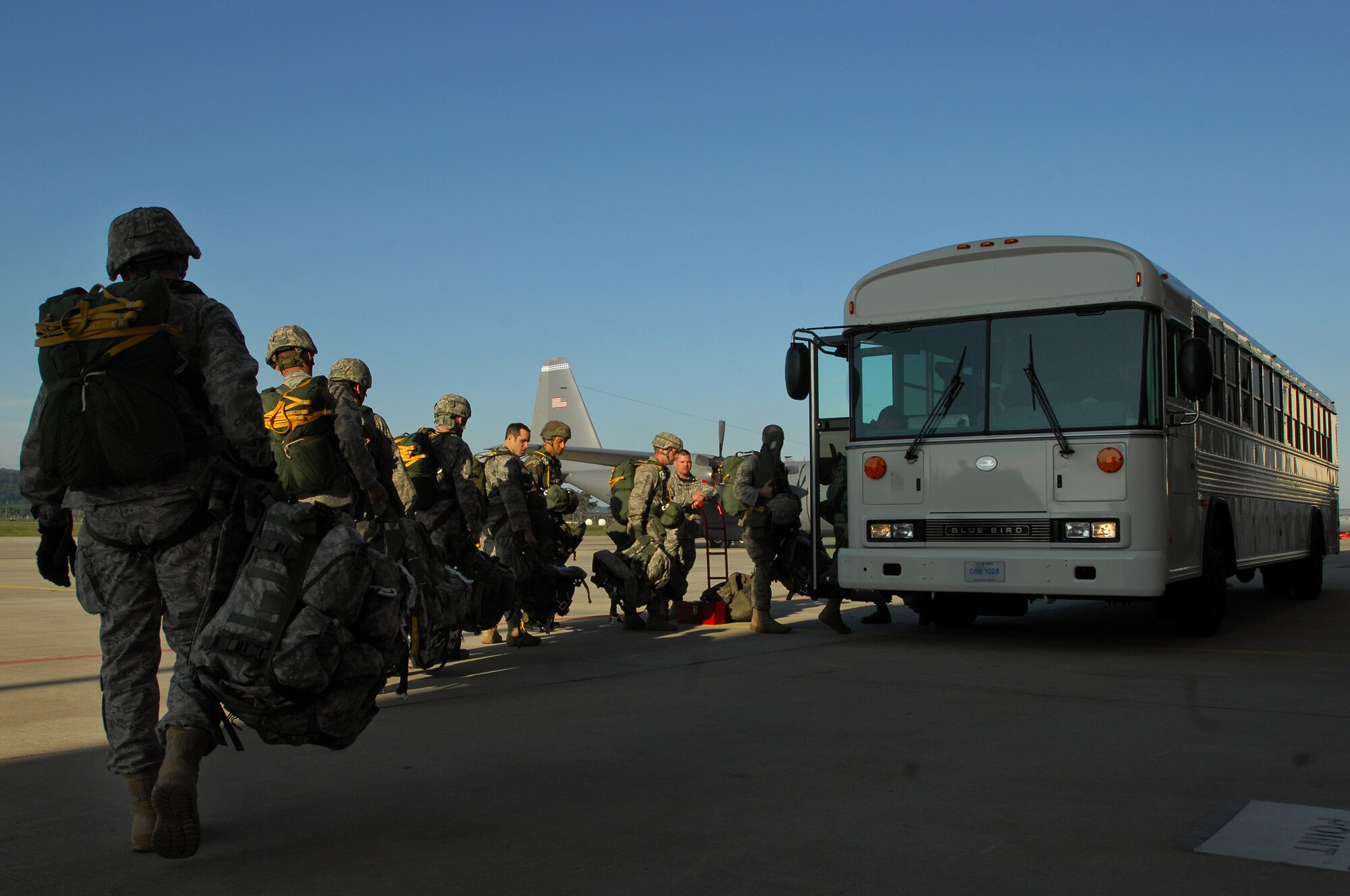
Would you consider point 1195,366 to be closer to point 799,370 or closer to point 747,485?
point 799,370

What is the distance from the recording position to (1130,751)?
518 cm

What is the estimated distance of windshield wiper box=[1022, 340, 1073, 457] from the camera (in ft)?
27.6

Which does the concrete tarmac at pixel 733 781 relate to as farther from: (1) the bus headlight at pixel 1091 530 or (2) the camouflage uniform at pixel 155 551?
(1) the bus headlight at pixel 1091 530

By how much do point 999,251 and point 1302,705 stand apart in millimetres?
4023

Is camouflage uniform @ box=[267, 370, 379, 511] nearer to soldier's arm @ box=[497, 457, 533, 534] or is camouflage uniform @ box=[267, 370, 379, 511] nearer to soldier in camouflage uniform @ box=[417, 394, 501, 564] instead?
soldier in camouflage uniform @ box=[417, 394, 501, 564]

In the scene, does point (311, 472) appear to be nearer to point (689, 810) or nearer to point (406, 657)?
point (406, 657)

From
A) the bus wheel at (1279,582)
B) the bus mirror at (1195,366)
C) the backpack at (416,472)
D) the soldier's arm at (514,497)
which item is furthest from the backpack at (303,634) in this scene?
the bus wheel at (1279,582)

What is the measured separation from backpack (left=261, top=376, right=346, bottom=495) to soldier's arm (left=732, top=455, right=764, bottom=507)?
462 cm

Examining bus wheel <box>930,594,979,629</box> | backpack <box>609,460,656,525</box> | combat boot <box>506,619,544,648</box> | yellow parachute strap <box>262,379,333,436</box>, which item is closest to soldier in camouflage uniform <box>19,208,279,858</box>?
yellow parachute strap <box>262,379,333,436</box>

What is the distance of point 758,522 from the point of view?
1039 cm

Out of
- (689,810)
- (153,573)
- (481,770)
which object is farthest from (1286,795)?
(153,573)

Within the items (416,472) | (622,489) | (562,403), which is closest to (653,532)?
(622,489)

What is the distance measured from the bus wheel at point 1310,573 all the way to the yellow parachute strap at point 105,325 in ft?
48.8

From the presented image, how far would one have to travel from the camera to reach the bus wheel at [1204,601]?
380 inches
